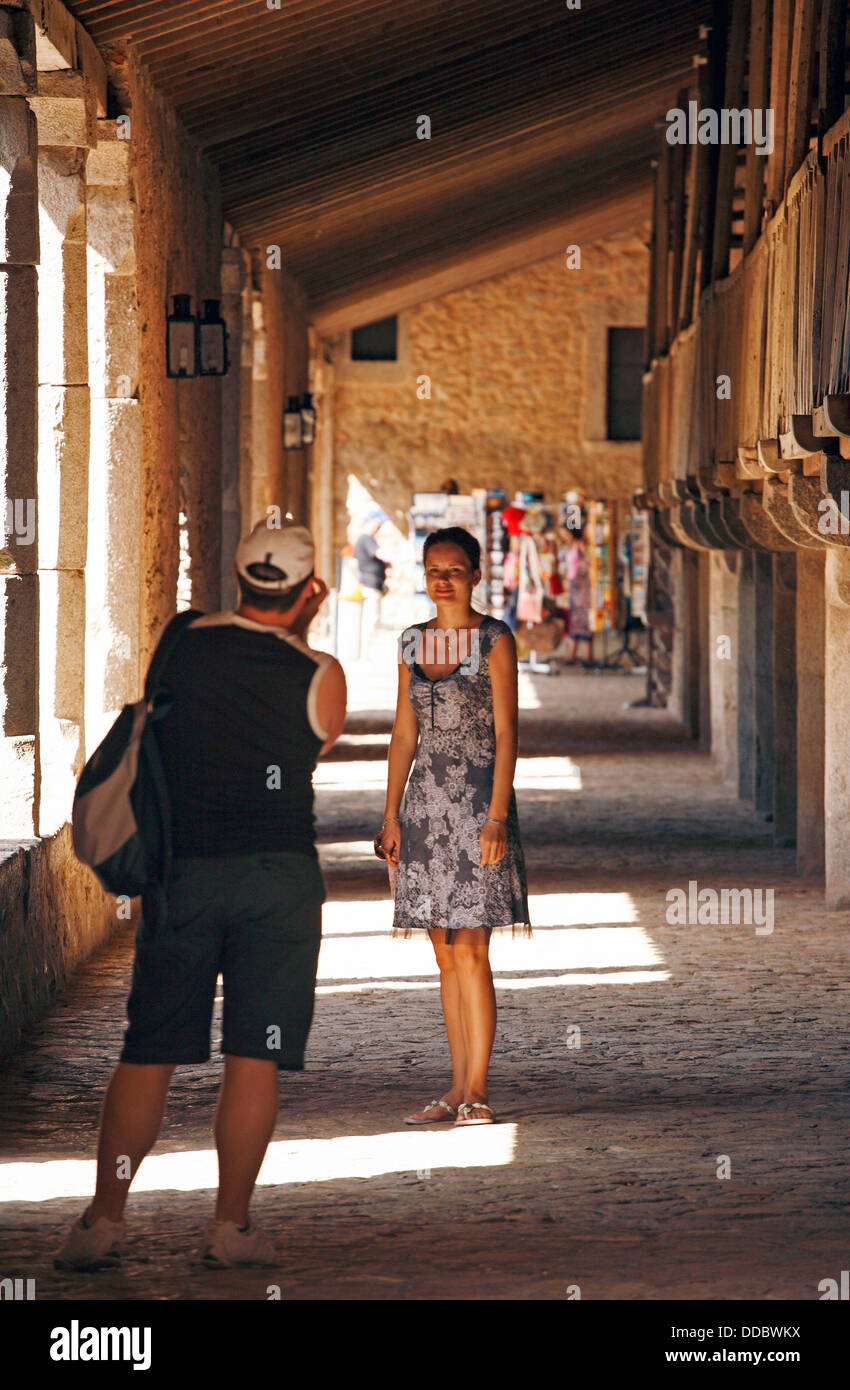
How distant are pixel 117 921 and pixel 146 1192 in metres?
3.95

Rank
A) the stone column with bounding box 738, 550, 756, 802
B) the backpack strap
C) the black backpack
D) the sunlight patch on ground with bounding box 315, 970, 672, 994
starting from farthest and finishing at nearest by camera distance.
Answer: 1. the stone column with bounding box 738, 550, 756, 802
2. the sunlight patch on ground with bounding box 315, 970, 672, 994
3. the backpack strap
4. the black backpack

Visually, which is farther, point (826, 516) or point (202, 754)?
point (826, 516)

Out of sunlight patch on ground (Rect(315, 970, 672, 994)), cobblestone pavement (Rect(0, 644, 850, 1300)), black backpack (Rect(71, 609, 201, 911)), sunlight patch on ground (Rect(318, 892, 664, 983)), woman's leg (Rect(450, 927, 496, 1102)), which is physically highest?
black backpack (Rect(71, 609, 201, 911))

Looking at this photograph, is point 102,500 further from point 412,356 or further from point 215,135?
point 412,356

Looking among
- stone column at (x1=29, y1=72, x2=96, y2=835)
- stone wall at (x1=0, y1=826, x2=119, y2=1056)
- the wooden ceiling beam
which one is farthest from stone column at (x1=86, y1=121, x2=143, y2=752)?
the wooden ceiling beam

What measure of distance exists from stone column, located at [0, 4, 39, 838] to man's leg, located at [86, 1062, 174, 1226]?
111 inches

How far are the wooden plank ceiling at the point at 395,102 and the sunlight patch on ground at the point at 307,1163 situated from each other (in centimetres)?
442

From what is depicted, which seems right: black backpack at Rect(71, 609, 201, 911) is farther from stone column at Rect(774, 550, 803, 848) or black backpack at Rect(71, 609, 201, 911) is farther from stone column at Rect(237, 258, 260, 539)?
stone column at Rect(237, 258, 260, 539)

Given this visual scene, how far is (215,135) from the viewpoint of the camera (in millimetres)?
10211

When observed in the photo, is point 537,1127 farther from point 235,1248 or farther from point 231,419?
point 231,419

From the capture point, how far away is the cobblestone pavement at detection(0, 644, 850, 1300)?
398cm

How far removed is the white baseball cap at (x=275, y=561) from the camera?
407cm
